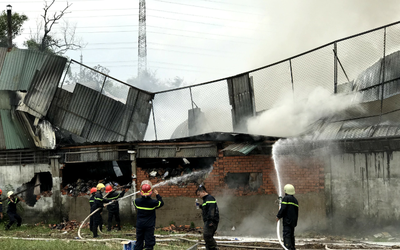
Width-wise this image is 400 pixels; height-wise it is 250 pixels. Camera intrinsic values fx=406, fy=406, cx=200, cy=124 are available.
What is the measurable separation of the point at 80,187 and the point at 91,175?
1364mm

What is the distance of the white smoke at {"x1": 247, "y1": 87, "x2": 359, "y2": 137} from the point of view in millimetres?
12195

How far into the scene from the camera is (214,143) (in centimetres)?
1298

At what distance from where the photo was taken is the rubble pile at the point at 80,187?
1451 centimetres

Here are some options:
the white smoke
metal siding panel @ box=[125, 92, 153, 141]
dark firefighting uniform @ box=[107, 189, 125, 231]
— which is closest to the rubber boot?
the white smoke

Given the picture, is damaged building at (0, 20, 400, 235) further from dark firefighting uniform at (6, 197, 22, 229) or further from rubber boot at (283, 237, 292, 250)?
rubber boot at (283, 237, 292, 250)

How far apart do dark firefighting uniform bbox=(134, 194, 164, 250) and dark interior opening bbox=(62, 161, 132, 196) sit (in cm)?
698

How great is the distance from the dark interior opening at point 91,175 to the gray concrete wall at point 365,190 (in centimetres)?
753

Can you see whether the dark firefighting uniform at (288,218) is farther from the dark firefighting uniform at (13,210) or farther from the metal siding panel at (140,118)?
the dark firefighting uniform at (13,210)

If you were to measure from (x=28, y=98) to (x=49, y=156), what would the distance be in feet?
7.54

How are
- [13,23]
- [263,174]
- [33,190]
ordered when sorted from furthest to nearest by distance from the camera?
[13,23] < [33,190] < [263,174]

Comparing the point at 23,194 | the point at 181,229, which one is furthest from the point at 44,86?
the point at 181,229

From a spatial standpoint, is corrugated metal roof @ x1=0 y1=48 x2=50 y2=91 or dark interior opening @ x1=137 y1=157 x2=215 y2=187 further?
corrugated metal roof @ x1=0 y1=48 x2=50 y2=91

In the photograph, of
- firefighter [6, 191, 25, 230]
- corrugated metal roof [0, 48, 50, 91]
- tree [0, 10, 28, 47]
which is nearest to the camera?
firefighter [6, 191, 25, 230]

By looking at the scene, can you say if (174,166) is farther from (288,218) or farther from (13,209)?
(288,218)
